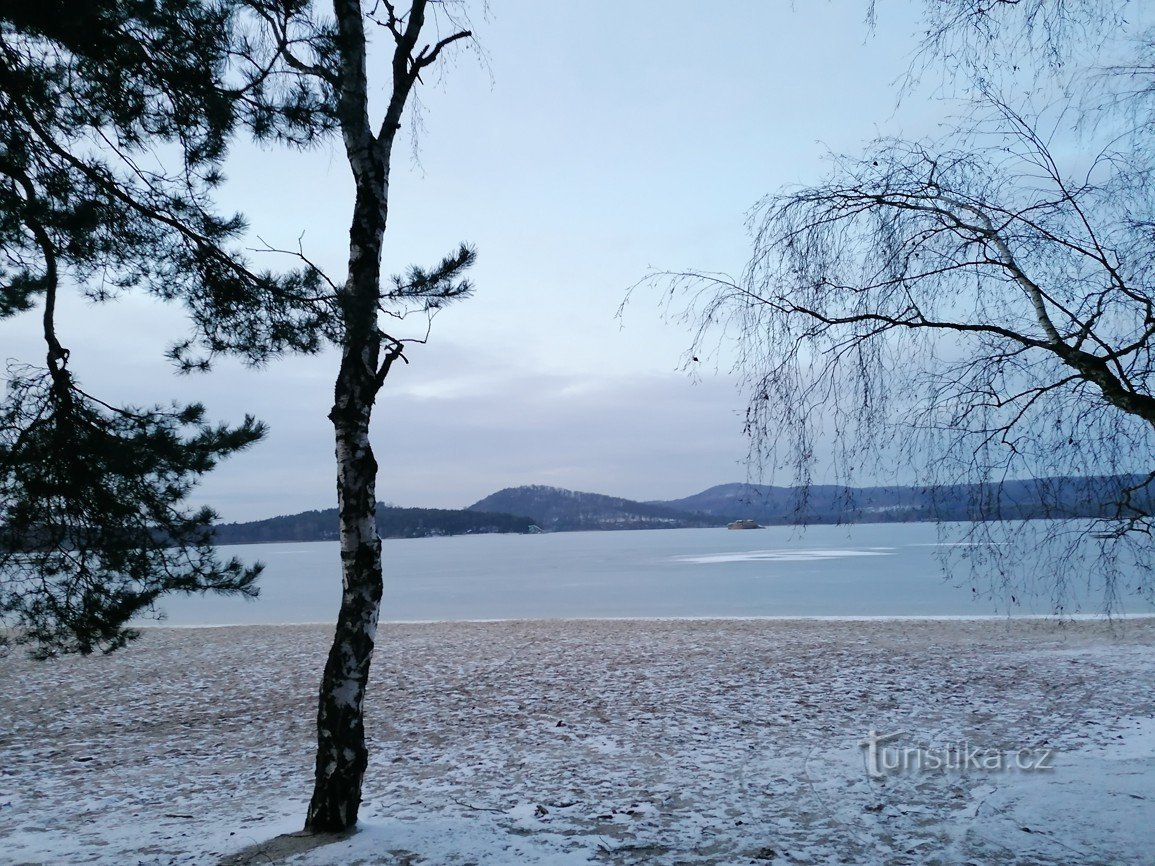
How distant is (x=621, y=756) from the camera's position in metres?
7.30

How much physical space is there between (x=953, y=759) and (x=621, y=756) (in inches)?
115

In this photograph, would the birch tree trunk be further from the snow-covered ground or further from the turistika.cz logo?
the turistika.cz logo

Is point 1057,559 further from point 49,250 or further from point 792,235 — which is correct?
point 49,250

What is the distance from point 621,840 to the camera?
16.8 ft

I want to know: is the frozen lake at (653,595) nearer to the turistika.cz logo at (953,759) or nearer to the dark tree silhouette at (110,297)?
the turistika.cz logo at (953,759)

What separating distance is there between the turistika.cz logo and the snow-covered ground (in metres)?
0.04

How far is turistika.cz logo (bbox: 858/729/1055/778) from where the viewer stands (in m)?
6.45

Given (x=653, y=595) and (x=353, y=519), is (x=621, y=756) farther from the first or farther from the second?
(x=653, y=595)

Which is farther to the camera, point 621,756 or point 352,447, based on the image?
point 621,756

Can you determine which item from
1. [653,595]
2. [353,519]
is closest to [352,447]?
[353,519]

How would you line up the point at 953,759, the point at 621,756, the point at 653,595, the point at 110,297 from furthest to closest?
the point at 653,595, the point at 621,756, the point at 953,759, the point at 110,297

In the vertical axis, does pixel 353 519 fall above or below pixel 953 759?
above

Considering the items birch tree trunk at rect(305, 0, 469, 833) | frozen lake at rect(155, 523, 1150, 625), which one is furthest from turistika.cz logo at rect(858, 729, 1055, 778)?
frozen lake at rect(155, 523, 1150, 625)

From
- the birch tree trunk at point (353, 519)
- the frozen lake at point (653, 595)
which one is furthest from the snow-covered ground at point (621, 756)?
the frozen lake at point (653, 595)
